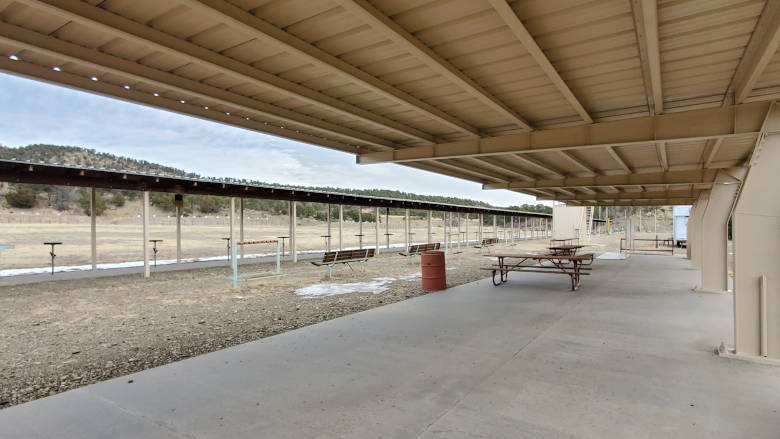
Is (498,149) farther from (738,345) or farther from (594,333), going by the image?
(738,345)

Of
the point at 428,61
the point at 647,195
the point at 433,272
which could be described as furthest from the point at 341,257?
the point at 647,195

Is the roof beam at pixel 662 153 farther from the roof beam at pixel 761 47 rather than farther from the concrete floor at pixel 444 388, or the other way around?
the concrete floor at pixel 444 388

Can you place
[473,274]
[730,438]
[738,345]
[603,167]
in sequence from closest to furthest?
[730,438]
[738,345]
[603,167]
[473,274]

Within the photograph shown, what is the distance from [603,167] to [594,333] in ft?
26.3

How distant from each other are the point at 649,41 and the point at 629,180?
11.2m

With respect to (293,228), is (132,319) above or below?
below

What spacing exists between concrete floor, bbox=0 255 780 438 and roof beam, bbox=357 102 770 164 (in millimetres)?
3010

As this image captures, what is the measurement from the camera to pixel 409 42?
3.81 metres

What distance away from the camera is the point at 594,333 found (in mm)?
5656

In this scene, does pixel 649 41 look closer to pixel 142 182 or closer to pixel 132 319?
pixel 132 319

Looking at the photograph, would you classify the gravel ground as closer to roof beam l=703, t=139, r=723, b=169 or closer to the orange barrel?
the orange barrel

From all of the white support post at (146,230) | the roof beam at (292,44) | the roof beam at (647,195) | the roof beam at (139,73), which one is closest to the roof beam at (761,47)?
the roof beam at (292,44)

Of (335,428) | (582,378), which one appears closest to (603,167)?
(582,378)

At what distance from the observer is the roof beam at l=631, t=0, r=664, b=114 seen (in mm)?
3129
